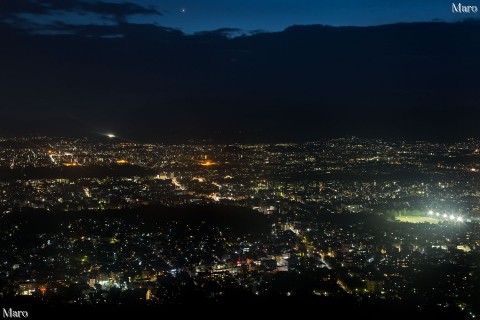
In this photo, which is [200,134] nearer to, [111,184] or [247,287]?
[111,184]

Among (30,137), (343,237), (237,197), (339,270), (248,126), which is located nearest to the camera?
(339,270)

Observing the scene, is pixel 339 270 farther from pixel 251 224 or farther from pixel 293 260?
pixel 251 224

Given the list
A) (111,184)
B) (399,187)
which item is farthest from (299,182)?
(111,184)

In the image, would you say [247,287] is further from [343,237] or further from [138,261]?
[343,237]

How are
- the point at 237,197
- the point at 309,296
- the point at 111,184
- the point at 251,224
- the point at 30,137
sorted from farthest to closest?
the point at 30,137
the point at 111,184
the point at 237,197
the point at 251,224
the point at 309,296

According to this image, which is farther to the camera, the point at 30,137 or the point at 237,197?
the point at 30,137

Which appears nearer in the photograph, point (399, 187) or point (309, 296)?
point (309, 296)

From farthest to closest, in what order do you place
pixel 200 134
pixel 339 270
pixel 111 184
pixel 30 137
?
pixel 200 134 < pixel 30 137 < pixel 111 184 < pixel 339 270

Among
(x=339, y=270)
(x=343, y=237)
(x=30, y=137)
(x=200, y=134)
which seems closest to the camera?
(x=339, y=270)

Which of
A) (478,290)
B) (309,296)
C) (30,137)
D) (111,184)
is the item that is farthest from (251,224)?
(30,137)
